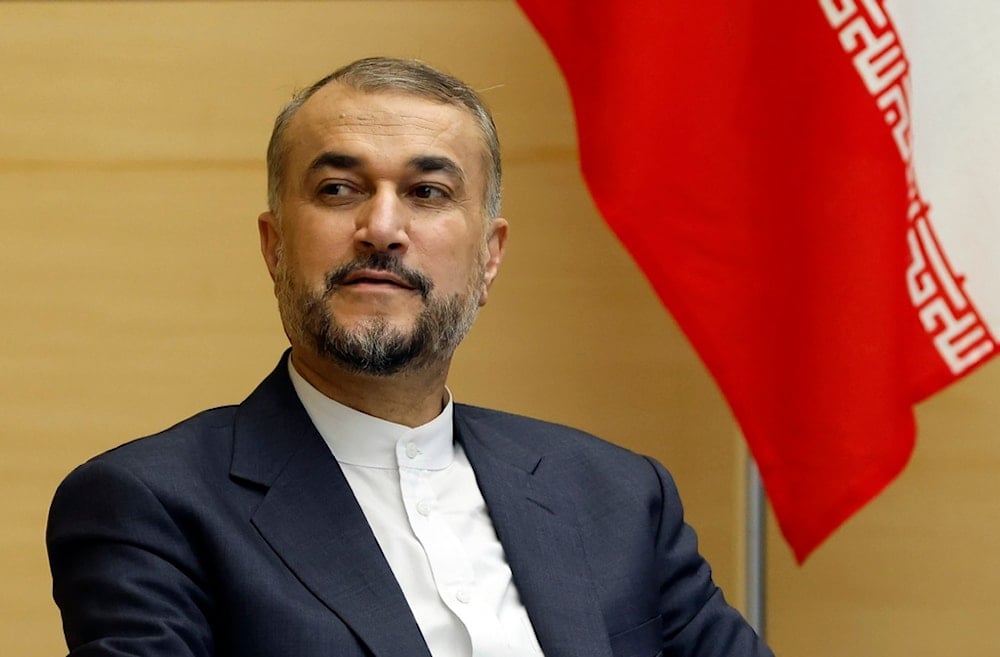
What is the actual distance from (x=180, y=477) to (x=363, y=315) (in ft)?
1.01

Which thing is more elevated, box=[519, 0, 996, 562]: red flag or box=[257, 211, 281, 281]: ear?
box=[257, 211, 281, 281]: ear

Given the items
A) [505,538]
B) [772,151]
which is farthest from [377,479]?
[772,151]

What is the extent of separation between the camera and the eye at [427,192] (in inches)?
77.4

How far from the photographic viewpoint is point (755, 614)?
2740 mm

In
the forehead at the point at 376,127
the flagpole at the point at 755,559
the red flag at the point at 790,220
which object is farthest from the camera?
the flagpole at the point at 755,559

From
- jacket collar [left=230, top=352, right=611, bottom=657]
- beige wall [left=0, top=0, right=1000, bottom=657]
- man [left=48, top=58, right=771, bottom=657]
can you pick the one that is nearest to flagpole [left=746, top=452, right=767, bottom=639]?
beige wall [left=0, top=0, right=1000, bottom=657]

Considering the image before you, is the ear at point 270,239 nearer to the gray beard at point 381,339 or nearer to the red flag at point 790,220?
the gray beard at point 381,339

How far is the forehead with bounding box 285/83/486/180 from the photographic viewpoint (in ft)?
6.37

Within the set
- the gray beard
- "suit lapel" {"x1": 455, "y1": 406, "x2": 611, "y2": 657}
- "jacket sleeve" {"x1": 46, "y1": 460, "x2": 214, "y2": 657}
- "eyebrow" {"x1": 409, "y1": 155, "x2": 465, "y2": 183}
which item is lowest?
"suit lapel" {"x1": 455, "y1": 406, "x2": 611, "y2": 657}

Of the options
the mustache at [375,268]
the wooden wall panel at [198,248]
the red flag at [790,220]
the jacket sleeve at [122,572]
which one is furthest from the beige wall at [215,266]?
the jacket sleeve at [122,572]

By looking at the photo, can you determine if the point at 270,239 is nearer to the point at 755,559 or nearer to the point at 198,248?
the point at 198,248

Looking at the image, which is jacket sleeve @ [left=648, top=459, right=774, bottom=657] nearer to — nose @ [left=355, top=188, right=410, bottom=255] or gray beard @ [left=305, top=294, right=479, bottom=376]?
gray beard @ [left=305, top=294, right=479, bottom=376]

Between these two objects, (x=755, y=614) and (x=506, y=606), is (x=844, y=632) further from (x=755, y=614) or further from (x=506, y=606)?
(x=506, y=606)

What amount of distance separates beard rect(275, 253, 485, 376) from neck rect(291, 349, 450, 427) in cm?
4
